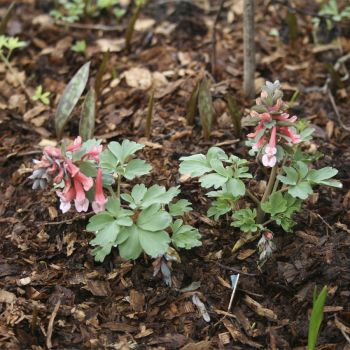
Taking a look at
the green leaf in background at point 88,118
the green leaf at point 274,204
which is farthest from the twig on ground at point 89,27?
the green leaf at point 274,204

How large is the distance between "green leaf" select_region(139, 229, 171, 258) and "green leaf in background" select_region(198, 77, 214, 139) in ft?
3.30

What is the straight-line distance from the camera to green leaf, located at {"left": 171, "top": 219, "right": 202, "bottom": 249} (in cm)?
206

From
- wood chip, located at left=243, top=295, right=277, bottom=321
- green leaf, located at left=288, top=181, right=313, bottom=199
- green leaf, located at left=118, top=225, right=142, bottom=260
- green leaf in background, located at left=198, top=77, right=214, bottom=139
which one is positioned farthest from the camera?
green leaf in background, located at left=198, top=77, right=214, bottom=139

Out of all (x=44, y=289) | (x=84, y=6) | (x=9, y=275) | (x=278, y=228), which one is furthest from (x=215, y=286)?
(x=84, y=6)

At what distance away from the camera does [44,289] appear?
2.19 metres

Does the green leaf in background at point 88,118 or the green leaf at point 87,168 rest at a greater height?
the green leaf at point 87,168

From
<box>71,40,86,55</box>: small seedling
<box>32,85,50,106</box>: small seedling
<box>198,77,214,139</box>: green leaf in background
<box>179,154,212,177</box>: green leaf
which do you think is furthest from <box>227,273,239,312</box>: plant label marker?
<box>71,40,86,55</box>: small seedling

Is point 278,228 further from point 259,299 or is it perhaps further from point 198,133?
point 198,133

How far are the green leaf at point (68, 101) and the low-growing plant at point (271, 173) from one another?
98 centimetres

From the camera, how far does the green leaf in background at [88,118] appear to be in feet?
8.97

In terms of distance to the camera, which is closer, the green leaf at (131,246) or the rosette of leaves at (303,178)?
the green leaf at (131,246)

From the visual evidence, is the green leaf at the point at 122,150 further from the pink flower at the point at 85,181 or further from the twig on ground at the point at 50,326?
the twig on ground at the point at 50,326

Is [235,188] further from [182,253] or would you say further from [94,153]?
[94,153]

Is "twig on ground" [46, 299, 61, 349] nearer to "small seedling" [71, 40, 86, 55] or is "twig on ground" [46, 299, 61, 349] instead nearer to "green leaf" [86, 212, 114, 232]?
"green leaf" [86, 212, 114, 232]
